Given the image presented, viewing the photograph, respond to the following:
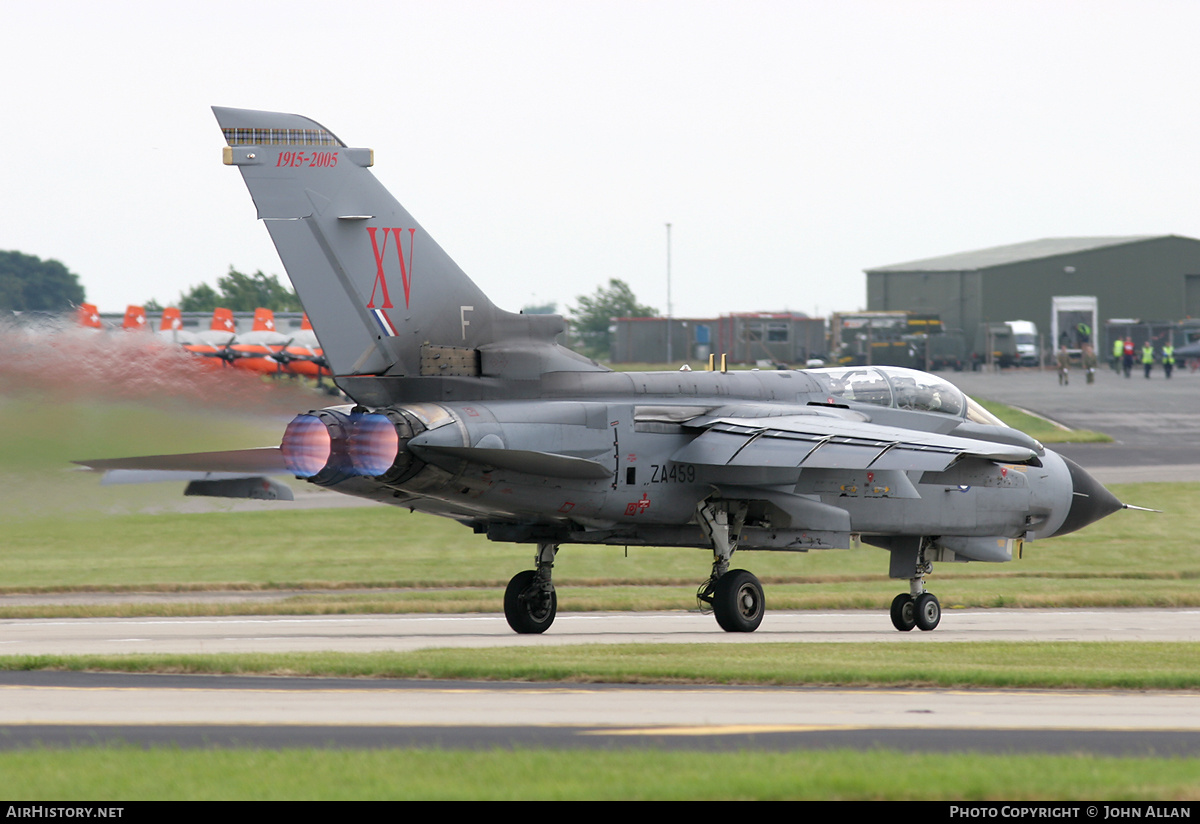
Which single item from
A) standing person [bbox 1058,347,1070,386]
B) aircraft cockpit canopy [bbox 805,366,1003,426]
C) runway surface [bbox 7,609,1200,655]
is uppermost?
aircraft cockpit canopy [bbox 805,366,1003,426]

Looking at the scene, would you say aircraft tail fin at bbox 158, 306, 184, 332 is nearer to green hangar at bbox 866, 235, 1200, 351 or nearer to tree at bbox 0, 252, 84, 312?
tree at bbox 0, 252, 84, 312

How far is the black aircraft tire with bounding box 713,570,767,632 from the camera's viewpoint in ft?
64.0

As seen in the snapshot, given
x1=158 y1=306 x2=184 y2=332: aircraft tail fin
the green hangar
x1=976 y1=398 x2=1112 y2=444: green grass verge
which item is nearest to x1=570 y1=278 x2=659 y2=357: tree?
the green hangar

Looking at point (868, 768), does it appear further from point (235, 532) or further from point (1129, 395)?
point (1129, 395)

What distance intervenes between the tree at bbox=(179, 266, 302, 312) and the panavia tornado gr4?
47.0 meters

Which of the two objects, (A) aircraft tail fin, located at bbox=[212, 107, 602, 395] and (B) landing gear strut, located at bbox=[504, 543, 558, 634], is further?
(B) landing gear strut, located at bbox=[504, 543, 558, 634]

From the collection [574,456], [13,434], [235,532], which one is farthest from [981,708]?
[235,532]

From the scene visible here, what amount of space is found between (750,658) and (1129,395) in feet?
175

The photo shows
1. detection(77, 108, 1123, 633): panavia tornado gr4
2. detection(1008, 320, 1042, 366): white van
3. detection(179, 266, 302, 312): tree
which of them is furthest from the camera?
detection(1008, 320, 1042, 366): white van

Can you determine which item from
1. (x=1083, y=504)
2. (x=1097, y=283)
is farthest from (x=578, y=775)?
(x=1097, y=283)

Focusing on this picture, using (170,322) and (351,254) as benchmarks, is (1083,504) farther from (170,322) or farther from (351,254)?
(170,322)

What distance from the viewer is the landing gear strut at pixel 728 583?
1955cm

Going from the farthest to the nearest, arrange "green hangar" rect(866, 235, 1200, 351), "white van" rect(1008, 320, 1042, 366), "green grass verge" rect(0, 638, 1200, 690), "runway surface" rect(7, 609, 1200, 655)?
1. "green hangar" rect(866, 235, 1200, 351)
2. "white van" rect(1008, 320, 1042, 366)
3. "runway surface" rect(7, 609, 1200, 655)
4. "green grass verge" rect(0, 638, 1200, 690)
